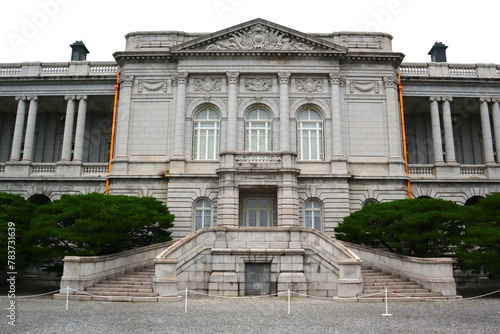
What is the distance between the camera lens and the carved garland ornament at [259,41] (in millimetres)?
29375

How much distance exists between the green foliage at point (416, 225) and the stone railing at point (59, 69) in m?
22.2

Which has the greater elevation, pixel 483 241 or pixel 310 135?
pixel 310 135

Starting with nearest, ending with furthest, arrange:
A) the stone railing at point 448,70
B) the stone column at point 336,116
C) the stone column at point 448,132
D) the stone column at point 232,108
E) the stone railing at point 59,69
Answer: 1. the stone column at point 336,116
2. the stone column at point 232,108
3. the stone column at point 448,132
4. the stone railing at point 448,70
5. the stone railing at point 59,69

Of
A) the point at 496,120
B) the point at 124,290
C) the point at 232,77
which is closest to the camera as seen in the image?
the point at 124,290

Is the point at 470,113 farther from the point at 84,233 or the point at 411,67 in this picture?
the point at 84,233

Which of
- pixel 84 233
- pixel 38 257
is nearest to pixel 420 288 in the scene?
pixel 84 233

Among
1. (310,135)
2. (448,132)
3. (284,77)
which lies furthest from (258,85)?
(448,132)

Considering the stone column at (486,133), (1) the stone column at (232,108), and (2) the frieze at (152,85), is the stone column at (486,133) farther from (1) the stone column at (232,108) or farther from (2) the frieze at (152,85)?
(2) the frieze at (152,85)

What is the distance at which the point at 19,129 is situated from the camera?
1241 inches

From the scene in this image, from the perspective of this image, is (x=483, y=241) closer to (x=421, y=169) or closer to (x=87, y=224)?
(x=421, y=169)

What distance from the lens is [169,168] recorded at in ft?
91.0

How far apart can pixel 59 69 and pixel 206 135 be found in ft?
43.6

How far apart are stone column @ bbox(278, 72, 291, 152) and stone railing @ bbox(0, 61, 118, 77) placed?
42.6 ft

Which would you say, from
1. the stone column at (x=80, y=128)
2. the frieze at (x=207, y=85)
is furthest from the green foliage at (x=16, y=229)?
the frieze at (x=207, y=85)
